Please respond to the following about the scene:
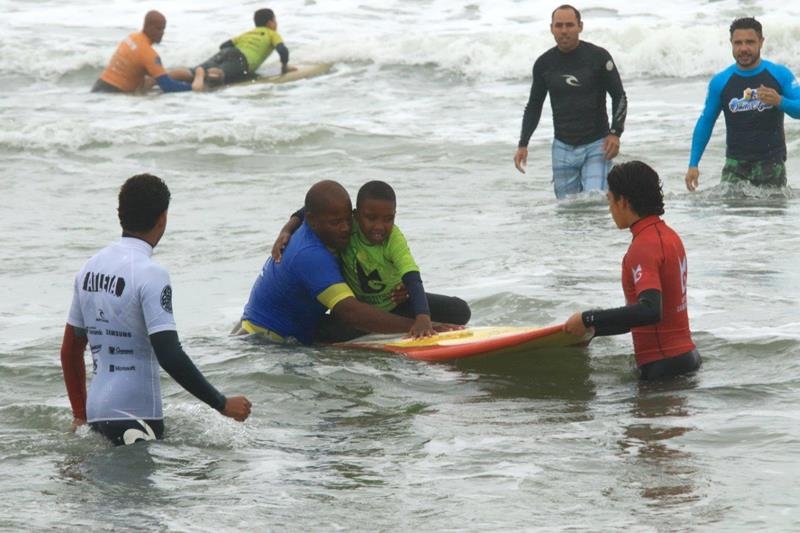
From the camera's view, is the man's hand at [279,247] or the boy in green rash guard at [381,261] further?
the man's hand at [279,247]

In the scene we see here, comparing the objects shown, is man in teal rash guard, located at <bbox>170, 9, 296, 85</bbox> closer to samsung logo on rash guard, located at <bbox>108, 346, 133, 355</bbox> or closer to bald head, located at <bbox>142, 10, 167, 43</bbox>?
bald head, located at <bbox>142, 10, 167, 43</bbox>

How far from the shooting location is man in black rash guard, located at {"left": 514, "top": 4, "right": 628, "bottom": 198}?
10703 millimetres

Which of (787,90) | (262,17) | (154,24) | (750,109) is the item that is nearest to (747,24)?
(787,90)

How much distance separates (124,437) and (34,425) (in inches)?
52.8

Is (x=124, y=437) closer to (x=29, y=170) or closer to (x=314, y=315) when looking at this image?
A: (x=314, y=315)

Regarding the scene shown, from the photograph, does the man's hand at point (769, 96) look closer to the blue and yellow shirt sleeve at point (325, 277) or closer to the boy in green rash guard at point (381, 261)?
the boy in green rash guard at point (381, 261)

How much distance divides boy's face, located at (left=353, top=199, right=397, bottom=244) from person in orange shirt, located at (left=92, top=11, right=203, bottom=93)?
14778mm

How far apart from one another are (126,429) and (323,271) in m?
1.90

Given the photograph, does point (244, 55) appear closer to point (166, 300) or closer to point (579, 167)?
point (579, 167)

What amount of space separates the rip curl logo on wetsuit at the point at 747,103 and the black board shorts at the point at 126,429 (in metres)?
6.41

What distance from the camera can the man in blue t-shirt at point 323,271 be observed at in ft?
22.7

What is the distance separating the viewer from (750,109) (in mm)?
10344

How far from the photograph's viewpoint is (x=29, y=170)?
16484mm

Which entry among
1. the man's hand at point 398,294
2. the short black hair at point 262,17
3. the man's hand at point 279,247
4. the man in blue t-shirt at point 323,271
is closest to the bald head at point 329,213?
the man in blue t-shirt at point 323,271
